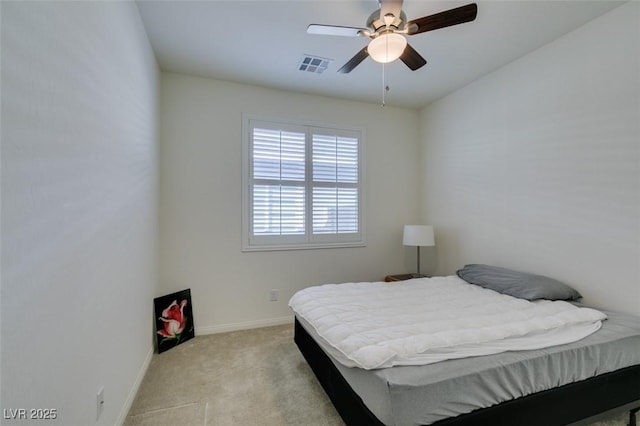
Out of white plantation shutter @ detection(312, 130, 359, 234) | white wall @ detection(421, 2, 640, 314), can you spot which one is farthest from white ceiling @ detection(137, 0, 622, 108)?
white plantation shutter @ detection(312, 130, 359, 234)

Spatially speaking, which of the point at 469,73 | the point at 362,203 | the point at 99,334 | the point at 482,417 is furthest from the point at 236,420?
the point at 469,73

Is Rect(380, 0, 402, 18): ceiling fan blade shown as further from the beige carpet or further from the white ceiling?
the beige carpet

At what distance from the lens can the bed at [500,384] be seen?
1256 millimetres

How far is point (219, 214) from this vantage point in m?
3.22

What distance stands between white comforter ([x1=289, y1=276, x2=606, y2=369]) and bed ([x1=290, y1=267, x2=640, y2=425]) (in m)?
0.03

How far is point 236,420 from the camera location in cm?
177

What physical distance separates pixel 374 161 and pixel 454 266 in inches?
68.7

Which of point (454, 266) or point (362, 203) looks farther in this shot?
point (362, 203)

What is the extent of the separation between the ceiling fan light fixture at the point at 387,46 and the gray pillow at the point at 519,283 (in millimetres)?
2120

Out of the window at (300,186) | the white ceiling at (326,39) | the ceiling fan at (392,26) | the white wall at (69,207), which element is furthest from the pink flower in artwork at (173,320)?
the ceiling fan at (392,26)

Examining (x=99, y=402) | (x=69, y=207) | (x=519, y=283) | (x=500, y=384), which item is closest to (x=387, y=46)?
(x=69, y=207)

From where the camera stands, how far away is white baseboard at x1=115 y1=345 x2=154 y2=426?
1741 mm

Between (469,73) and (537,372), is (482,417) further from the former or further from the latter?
(469,73)

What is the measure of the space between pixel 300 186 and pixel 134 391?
2486 millimetres
